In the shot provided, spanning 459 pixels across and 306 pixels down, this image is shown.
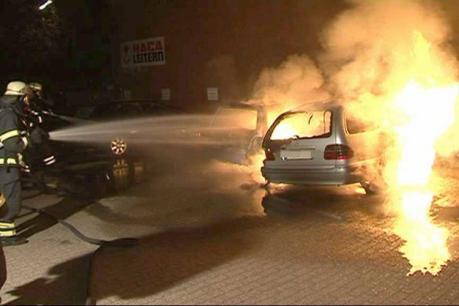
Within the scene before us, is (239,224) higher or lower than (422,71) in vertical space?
lower

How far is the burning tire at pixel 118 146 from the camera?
41.4ft

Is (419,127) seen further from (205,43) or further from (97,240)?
(205,43)

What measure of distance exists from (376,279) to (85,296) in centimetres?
254

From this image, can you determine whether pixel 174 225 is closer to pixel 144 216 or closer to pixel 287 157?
pixel 144 216

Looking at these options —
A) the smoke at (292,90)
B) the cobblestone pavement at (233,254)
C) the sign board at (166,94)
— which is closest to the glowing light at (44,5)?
the sign board at (166,94)

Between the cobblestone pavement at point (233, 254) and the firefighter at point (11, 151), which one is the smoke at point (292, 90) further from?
the firefighter at point (11, 151)

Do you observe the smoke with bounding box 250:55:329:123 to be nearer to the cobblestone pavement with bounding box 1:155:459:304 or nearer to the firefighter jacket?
the cobblestone pavement with bounding box 1:155:459:304

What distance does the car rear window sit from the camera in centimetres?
817

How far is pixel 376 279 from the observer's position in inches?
194

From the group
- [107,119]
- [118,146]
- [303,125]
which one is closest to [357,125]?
[303,125]

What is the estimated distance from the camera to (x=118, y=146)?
12.7 m

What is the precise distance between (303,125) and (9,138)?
14.3ft

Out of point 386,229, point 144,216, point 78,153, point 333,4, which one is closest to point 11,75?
point 78,153

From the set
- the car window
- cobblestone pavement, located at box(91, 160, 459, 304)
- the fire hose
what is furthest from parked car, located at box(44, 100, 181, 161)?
the car window
